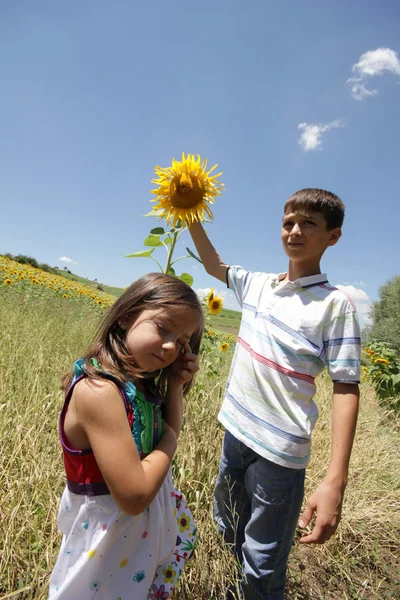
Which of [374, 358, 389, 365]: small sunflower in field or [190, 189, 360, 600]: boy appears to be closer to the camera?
[190, 189, 360, 600]: boy

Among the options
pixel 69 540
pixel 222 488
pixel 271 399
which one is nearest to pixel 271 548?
pixel 222 488

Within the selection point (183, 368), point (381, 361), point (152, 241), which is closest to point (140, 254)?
point (152, 241)

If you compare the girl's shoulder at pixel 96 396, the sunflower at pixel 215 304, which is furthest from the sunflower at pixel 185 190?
the sunflower at pixel 215 304

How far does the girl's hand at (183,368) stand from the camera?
102 cm

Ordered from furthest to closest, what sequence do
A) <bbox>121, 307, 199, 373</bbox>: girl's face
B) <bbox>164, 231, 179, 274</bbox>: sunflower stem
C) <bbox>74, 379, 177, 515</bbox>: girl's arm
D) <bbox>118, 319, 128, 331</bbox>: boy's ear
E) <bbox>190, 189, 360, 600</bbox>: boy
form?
<bbox>164, 231, 179, 274</bbox>: sunflower stem
<bbox>190, 189, 360, 600</bbox>: boy
<bbox>118, 319, 128, 331</bbox>: boy's ear
<bbox>121, 307, 199, 373</bbox>: girl's face
<bbox>74, 379, 177, 515</bbox>: girl's arm

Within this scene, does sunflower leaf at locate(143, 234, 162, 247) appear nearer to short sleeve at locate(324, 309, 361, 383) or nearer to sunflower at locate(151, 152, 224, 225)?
sunflower at locate(151, 152, 224, 225)

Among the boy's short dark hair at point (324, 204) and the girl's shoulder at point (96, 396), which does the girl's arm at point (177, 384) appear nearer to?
the girl's shoulder at point (96, 396)

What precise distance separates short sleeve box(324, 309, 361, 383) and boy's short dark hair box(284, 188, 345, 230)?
0.41m

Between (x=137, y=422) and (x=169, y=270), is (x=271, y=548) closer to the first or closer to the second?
(x=137, y=422)

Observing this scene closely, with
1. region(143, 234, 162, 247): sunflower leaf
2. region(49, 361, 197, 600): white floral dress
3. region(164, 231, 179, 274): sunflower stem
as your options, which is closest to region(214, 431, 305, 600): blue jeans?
region(49, 361, 197, 600): white floral dress

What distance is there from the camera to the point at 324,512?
104 centimetres

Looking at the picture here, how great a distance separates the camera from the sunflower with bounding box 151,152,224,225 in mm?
1479

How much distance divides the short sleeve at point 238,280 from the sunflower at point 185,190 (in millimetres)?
347

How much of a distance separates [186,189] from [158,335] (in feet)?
2.67
